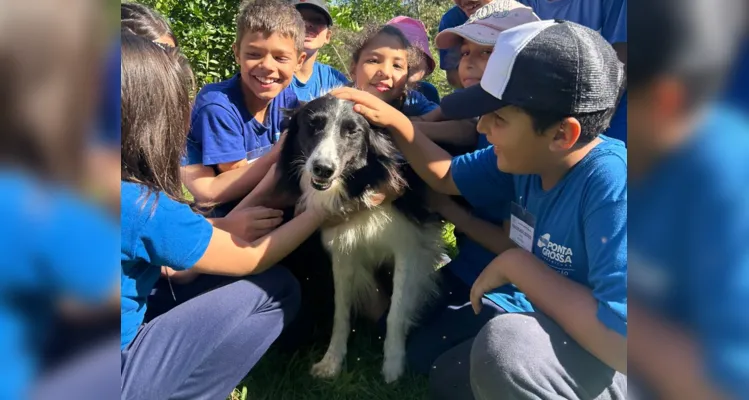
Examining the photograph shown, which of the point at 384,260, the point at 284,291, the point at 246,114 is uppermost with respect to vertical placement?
the point at 246,114

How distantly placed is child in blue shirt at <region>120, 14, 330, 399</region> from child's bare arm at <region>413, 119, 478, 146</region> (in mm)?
977

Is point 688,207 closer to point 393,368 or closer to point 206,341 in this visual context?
point 206,341

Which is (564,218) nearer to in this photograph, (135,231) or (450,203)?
(450,203)

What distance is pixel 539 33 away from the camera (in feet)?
5.83

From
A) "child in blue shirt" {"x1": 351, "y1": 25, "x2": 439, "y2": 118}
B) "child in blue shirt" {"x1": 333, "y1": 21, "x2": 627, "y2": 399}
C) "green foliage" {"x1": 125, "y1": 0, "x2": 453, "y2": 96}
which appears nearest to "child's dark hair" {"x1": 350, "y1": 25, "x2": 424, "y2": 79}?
"child in blue shirt" {"x1": 351, "y1": 25, "x2": 439, "y2": 118}

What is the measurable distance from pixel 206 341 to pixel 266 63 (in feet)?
5.45

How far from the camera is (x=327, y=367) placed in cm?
294

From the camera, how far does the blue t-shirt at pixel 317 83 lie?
3767mm

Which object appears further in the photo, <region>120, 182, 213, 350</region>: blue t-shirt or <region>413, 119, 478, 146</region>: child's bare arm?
<region>413, 119, 478, 146</region>: child's bare arm

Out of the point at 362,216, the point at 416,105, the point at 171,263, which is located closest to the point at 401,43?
the point at 416,105

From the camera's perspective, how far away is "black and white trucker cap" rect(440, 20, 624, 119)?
5.59 ft

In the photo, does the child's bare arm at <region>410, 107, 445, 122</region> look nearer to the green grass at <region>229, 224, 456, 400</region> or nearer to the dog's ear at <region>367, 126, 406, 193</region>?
the dog's ear at <region>367, 126, 406, 193</region>

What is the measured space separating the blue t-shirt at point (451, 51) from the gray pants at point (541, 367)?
1.89 m

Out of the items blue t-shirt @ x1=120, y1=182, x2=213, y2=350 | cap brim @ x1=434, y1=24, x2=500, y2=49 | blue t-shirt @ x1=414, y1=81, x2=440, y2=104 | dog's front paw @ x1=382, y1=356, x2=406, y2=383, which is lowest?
dog's front paw @ x1=382, y1=356, x2=406, y2=383
